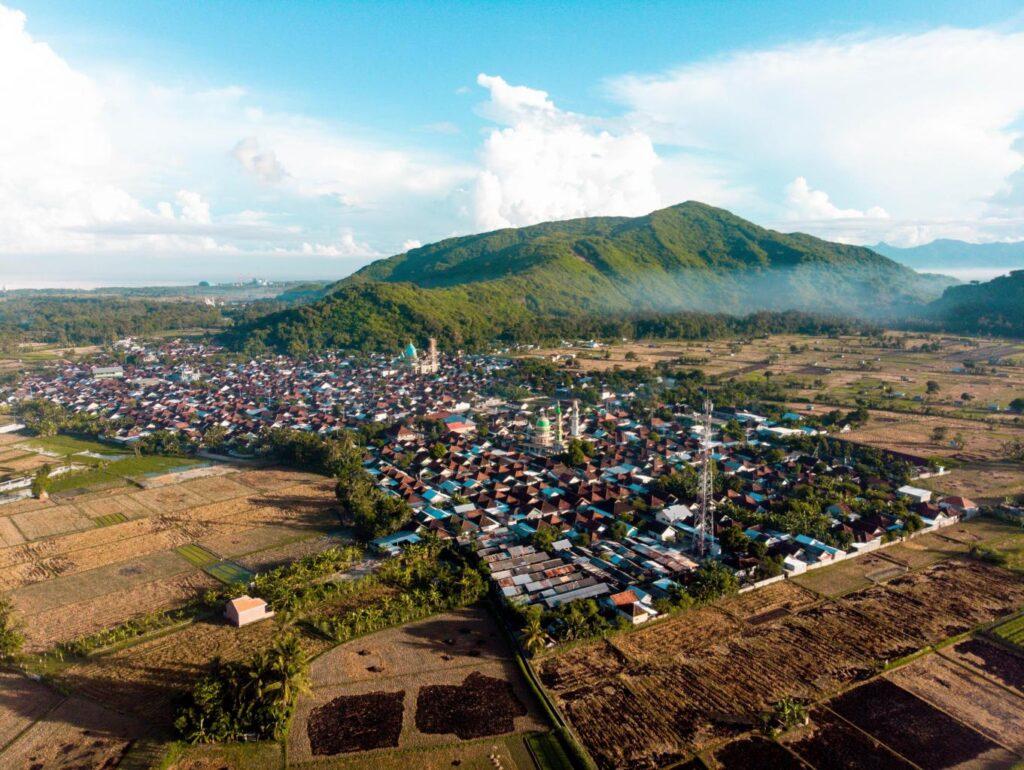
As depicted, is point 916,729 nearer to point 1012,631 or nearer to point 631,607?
point 1012,631

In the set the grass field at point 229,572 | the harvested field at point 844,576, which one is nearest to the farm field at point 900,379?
the harvested field at point 844,576

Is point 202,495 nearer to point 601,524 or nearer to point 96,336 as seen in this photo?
point 601,524

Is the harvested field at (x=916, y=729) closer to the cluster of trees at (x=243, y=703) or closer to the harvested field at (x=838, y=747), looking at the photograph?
the harvested field at (x=838, y=747)

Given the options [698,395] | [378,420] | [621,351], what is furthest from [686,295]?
[378,420]

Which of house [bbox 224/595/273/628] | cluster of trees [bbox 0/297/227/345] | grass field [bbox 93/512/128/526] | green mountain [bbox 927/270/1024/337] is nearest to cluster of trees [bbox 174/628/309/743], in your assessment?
house [bbox 224/595/273/628]

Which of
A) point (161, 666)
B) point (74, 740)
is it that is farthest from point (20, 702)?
point (161, 666)

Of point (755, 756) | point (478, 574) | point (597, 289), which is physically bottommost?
point (755, 756)

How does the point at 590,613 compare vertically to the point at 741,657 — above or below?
above
